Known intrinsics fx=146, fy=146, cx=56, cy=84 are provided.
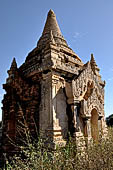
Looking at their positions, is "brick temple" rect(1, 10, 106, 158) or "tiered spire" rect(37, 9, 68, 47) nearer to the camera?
"brick temple" rect(1, 10, 106, 158)

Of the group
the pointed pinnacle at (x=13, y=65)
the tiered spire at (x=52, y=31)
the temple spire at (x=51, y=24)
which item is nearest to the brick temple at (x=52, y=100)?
the pointed pinnacle at (x=13, y=65)

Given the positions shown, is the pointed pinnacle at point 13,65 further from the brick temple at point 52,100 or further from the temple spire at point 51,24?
the temple spire at point 51,24

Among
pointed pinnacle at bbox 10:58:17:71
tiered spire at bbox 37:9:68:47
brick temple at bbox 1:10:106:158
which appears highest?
tiered spire at bbox 37:9:68:47

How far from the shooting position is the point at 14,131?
7.20 m

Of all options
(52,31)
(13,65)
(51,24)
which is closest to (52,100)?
(13,65)

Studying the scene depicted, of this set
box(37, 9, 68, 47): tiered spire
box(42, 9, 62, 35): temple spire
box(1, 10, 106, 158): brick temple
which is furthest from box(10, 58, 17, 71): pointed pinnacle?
box(42, 9, 62, 35): temple spire

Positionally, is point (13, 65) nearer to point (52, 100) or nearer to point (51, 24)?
point (52, 100)

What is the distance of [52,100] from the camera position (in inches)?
230

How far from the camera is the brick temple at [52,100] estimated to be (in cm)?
591

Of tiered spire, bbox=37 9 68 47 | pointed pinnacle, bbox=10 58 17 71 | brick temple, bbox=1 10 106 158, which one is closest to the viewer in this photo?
brick temple, bbox=1 10 106 158

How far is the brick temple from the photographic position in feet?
19.4

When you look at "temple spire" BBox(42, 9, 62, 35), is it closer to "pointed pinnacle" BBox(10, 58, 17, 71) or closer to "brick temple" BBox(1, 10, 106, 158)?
"brick temple" BBox(1, 10, 106, 158)

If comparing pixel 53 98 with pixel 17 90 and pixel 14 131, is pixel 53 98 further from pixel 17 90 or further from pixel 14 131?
pixel 14 131

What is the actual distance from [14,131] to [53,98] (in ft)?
9.58
